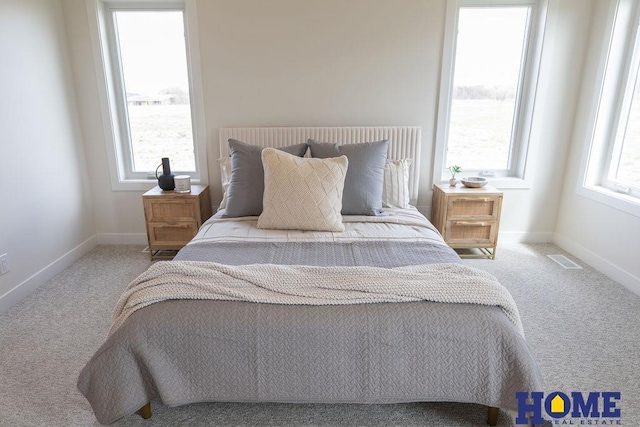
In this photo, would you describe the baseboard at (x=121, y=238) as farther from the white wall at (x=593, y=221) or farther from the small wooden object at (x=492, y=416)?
the white wall at (x=593, y=221)

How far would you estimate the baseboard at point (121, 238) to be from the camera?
361 centimetres

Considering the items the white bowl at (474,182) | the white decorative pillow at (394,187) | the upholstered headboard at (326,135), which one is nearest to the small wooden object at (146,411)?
the white decorative pillow at (394,187)

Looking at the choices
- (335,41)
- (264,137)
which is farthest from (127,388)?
(335,41)

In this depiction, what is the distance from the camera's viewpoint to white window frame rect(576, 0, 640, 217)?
2887 millimetres

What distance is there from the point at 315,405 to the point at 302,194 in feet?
3.83

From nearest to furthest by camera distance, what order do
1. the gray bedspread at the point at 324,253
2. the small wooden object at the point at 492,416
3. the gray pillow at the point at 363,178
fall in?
the small wooden object at the point at 492,416
the gray bedspread at the point at 324,253
the gray pillow at the point at 363,178

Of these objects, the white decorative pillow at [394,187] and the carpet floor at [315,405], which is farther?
the white decorative pillow at [394,187]

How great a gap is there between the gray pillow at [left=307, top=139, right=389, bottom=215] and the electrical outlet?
223cm

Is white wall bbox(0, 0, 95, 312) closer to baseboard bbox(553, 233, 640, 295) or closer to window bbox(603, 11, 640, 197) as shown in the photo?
baseboard bbox(553, 233, 640, 295)

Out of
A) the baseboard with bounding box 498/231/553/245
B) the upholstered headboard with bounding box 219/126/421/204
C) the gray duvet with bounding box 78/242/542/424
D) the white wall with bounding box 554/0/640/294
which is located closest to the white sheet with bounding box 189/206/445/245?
the gray duvet with bounding box 78/242/542/424

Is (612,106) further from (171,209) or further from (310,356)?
(171,209)

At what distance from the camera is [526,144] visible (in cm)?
345

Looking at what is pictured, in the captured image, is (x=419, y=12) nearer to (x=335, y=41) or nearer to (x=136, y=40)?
(x=335, y=41)

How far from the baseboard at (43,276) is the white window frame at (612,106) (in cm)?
429
